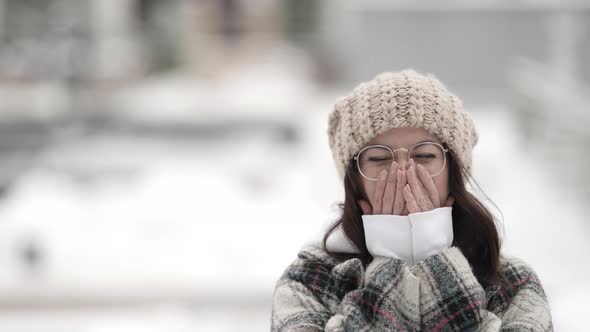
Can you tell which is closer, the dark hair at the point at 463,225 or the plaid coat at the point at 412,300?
the plaid coat at the point at 412,300

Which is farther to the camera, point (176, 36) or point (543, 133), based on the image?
point (176, 36)

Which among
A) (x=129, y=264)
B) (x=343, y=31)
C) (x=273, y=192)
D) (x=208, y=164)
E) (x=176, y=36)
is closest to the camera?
(x=129, y=264)

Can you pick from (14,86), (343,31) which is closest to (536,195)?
(14,86)

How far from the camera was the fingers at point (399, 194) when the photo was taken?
4.99ft

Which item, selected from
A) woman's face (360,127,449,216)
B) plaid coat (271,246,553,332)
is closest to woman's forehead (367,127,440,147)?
woman's face (360,127,449,216)

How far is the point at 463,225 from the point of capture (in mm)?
1619

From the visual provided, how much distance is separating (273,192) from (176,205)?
922 mm

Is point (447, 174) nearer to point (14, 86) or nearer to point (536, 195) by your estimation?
point (536, 195)

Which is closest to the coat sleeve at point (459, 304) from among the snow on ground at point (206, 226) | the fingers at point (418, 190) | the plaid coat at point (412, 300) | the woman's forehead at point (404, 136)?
the plaid coat at point (412, 300)

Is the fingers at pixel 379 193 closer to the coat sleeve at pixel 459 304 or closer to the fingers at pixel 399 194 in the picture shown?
the fingers at pixel 399 194

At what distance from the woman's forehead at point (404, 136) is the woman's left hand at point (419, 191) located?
46 millimetres

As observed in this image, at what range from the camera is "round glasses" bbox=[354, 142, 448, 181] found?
156 cm

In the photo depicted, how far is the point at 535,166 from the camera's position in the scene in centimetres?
650

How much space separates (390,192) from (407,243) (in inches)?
4.4
